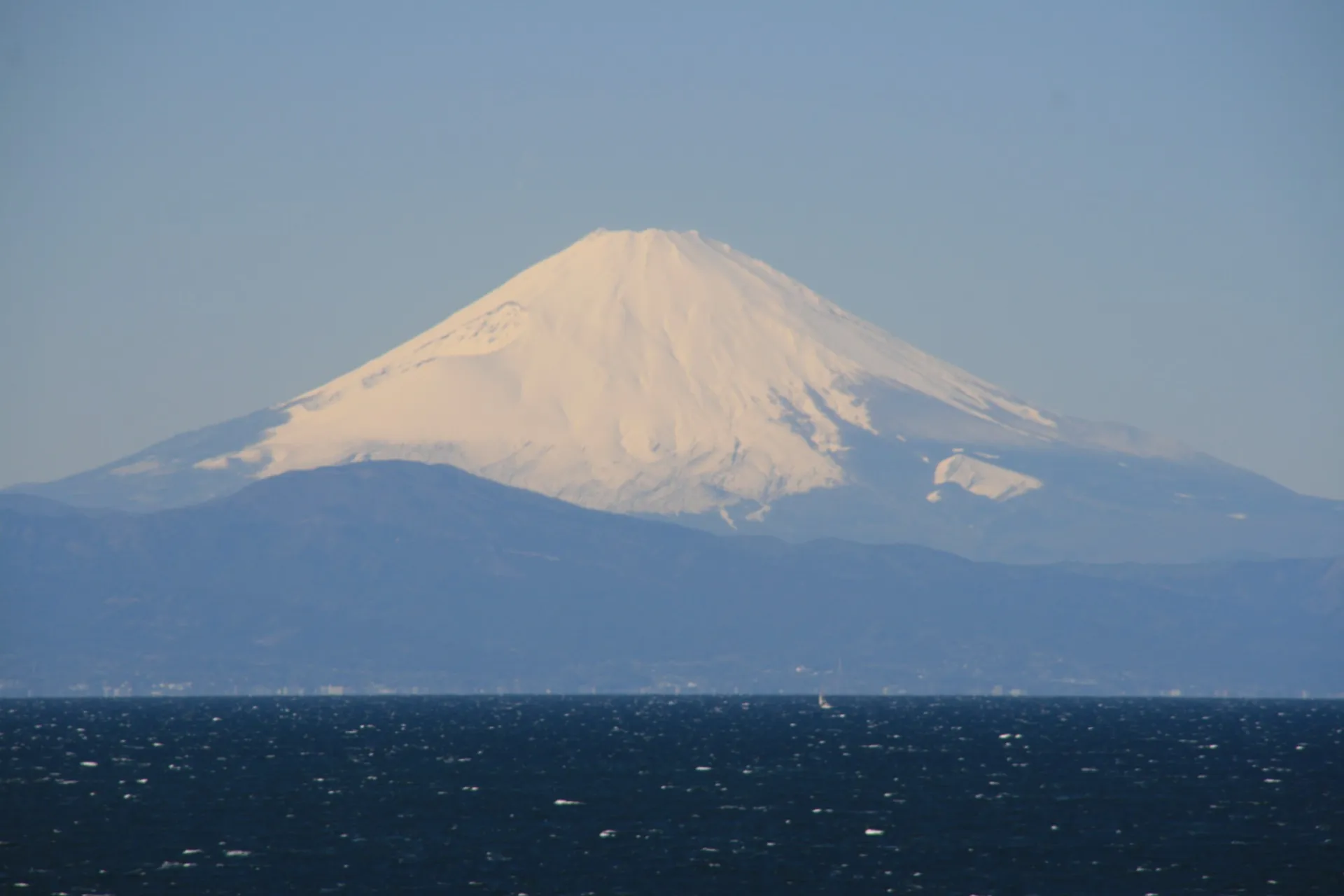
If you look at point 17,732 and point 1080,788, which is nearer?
point 1080,788

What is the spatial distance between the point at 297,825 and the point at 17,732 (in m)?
107

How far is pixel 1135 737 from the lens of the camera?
188 meters

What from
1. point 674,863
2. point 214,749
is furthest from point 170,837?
point 214,749

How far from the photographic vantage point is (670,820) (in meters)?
96.4

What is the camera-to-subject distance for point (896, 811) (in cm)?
10100

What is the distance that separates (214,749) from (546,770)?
3795cm

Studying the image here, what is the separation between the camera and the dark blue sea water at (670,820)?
250 feet

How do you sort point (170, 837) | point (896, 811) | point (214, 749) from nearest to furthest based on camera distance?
point (170, 837) → point (896, 811) → point (214, 749)

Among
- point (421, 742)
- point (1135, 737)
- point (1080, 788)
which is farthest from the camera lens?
point (1135, 737)

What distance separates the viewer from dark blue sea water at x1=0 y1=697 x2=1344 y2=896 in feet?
250

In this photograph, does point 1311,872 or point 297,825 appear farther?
point 297,825

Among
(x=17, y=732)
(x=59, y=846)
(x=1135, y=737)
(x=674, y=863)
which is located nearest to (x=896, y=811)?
(x=674, y=863)

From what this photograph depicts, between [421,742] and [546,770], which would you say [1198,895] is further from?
[421,742]

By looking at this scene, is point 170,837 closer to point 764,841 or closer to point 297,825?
point 297,825
